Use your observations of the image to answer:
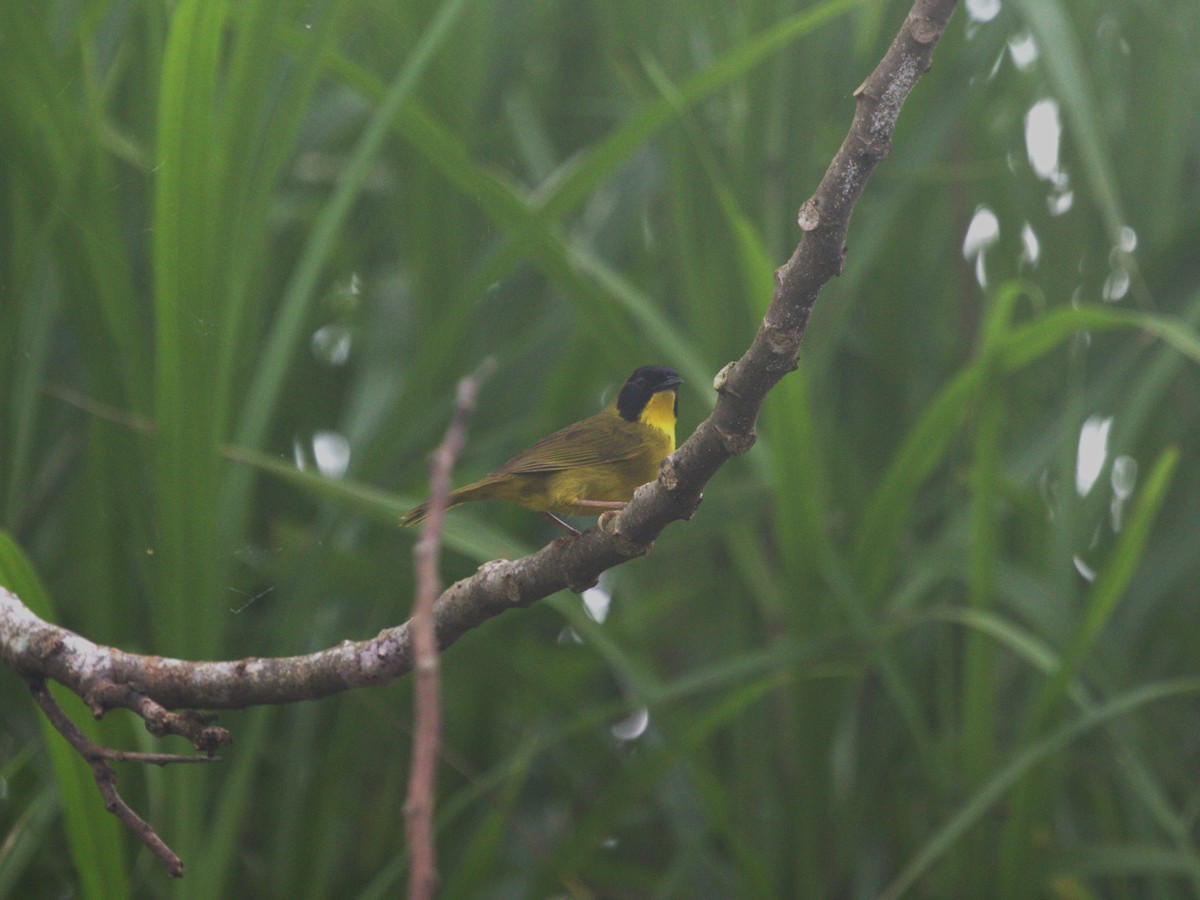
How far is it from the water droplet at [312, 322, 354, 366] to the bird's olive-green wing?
156 cm

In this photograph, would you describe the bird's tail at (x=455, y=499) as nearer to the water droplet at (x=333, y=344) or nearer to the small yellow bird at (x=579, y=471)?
the small yellow bird at (x=579, y=471)

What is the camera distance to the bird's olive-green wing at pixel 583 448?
1944mm

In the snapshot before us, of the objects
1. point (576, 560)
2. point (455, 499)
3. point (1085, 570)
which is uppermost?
point (1085, 570)

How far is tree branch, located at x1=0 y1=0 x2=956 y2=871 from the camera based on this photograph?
1.08 m

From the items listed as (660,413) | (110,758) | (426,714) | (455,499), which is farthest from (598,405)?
(426,714)

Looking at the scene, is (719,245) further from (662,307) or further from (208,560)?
(208,560)

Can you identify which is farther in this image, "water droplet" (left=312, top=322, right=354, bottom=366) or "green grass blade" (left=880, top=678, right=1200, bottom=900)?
"water droplet" (left=312, top=322, right=354, bottom=366)

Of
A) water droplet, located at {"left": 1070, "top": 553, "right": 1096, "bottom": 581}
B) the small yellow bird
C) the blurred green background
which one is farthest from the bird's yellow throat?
water droplet, located at {"left": 1070, "top": 553, "right": 1096, "bottom": 581}

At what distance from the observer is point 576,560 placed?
4.53 ft

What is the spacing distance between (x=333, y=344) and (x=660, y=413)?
5.13ft

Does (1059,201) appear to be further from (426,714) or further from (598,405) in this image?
(426,714)

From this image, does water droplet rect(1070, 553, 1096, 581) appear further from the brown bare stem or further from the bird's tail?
the brown bare stem

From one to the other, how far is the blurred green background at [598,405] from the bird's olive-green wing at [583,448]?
418mm

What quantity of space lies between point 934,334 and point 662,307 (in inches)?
34.3
